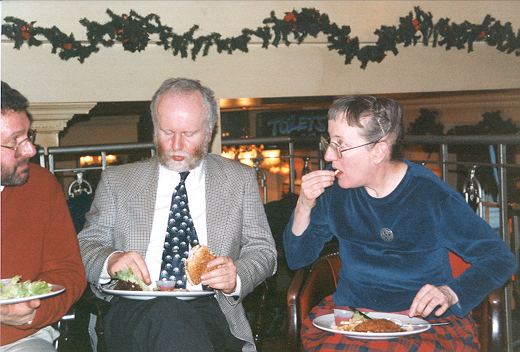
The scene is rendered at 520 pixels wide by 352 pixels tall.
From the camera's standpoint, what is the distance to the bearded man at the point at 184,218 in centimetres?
268

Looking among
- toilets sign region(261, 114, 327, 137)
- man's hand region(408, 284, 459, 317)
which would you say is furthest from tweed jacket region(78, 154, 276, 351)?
toilets sign region(261, 114, 327, 137)

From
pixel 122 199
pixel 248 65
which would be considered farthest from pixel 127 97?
pixel 122 199

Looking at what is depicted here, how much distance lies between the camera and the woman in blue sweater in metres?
2.37

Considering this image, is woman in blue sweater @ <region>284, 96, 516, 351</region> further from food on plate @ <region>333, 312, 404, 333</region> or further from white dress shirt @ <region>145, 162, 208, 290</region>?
white dress shirt @ <region>145, 162, 208, 290</region>

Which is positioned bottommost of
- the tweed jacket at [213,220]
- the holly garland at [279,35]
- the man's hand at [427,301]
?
the man's hand at [427,301]

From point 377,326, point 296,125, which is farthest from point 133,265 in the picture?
point 296,125

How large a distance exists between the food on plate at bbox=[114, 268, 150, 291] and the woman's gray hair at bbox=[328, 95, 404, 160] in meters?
0.83

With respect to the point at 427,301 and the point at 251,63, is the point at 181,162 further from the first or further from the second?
the point at 251,63

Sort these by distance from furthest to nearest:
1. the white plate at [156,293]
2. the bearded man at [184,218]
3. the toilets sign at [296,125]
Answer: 1. the toilets sign at [296,125]
2. the bearded man at [184,218]
3. the white plate at [156,293]

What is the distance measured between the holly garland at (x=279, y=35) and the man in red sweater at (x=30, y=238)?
3.64 m

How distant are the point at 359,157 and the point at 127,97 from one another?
421 centimetres

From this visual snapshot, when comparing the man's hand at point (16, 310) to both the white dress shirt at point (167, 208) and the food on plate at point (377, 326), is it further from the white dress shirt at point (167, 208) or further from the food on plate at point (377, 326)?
the food on plate at point (377, 326)

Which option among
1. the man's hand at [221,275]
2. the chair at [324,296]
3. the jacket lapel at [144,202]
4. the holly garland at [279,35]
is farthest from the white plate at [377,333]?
the holly garland at [279,35]

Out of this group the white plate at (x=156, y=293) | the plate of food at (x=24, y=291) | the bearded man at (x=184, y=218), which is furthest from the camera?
the bearded man at (x=184, y=218)
